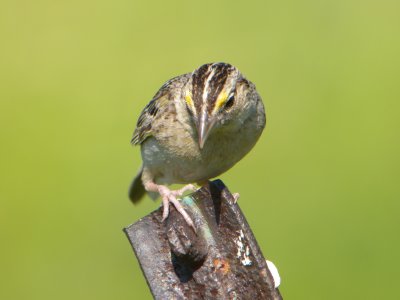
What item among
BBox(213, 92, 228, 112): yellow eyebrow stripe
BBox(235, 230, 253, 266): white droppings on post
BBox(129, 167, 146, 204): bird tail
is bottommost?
BBox(235, 230, 253, 266): white droppings on post

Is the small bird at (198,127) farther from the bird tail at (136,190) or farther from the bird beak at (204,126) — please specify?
the bird tail at (136,190)

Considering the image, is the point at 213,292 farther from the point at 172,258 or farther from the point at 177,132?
the point at 177,132

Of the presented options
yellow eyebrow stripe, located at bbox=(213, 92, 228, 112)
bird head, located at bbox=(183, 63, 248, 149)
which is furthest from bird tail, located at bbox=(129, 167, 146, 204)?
yellow eyebrow stripe, located at bbox=(213, 92, 228, 112)

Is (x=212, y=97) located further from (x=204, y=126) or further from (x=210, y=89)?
(x=204, y=126)

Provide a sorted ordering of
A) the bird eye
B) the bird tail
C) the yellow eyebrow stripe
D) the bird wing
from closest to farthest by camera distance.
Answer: the yellow eyebrow stripe
the bird eye
the bird wing
the bird tail

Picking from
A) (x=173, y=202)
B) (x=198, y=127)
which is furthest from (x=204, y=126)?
(x=173, y=202)

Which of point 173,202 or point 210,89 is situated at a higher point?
point 210,89

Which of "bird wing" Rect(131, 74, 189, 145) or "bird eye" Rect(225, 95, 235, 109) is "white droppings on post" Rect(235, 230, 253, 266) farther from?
"bird wing" Rect(131, 74, 189, 145)

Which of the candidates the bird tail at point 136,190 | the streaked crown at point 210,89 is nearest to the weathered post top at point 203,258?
the streaked crown at point 210,89
